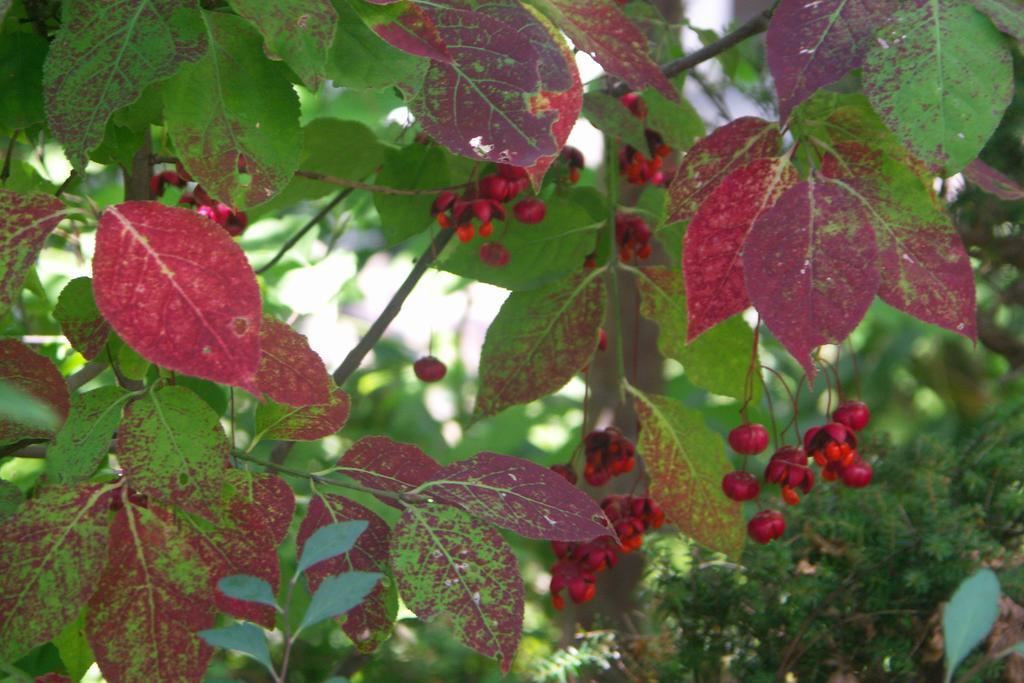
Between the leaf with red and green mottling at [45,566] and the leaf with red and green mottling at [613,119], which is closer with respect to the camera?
the leaf with red and green mottling at [45,566]

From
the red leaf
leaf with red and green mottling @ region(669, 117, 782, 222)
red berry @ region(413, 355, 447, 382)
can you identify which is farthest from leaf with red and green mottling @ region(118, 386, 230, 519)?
red berry @ region(413, 355, 447, 382)

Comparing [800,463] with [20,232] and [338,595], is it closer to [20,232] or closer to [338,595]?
[338,595]

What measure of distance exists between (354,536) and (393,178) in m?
0.54

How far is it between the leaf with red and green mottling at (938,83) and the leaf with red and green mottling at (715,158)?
149mm

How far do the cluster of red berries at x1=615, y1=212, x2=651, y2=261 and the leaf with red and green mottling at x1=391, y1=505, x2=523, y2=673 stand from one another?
433 millimetres

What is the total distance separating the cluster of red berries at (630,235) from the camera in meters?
1.04

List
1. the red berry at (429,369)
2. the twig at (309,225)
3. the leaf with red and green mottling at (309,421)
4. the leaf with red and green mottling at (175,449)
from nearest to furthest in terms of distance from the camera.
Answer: the leaf with red and green mottling at (175,449), the leaf with red and green mottling at (309,421), the twig at (309,225), the red berry at (429,369)

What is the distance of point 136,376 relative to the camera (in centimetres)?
95

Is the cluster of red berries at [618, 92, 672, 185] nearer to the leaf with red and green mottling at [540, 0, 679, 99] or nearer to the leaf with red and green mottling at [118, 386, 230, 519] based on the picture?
the leaf with red and green mottling at [540, 0, 679, 99]

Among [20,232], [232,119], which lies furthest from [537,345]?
[20,232]

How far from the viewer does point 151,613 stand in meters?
0.65

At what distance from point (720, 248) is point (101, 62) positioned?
1.25ft

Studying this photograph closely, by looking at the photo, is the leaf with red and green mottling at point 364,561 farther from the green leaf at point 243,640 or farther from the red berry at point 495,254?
the red berry at point 495,254

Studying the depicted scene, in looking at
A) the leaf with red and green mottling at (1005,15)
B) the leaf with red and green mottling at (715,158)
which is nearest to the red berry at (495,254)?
the leaf with red and green mottling at (715,158)
